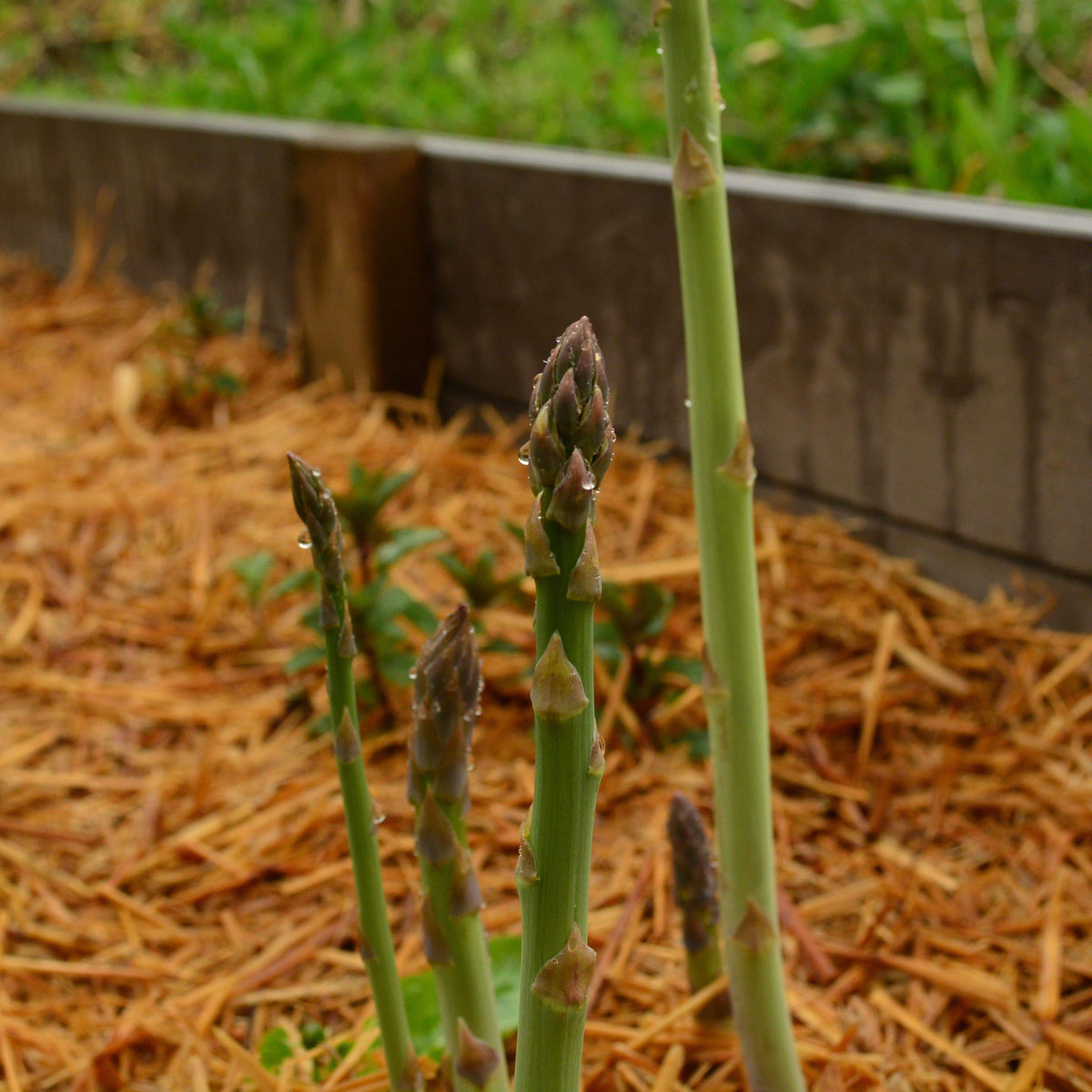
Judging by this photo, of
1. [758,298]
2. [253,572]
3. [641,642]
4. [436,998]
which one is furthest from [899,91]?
[436,998]

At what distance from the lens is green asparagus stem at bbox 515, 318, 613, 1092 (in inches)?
21.7

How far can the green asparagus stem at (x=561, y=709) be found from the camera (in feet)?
1.81

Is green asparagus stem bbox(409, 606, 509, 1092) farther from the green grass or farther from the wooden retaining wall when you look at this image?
the green grass

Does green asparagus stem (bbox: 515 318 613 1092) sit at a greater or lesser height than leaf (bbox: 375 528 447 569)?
greater

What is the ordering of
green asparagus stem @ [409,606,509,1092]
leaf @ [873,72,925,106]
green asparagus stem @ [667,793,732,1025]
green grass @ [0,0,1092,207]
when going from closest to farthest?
green asparagus stem @ [409,606,509,1092]
green asparagus stem @ [667,793,732,1025]
green grass @ [0,0,1092,207]
leaf @ [873,72,925,106]

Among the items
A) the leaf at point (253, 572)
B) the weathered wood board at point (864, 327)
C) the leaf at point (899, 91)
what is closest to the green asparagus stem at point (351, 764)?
the leaf at point (253, 572)

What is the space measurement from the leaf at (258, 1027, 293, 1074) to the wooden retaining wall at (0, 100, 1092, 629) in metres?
1.20

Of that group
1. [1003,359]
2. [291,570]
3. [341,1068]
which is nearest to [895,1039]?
[341,1068]

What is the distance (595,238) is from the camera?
229cm

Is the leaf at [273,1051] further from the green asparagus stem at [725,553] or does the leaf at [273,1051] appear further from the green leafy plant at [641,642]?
the green leafy plant at [641,642]

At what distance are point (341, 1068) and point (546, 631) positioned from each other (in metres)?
0.67

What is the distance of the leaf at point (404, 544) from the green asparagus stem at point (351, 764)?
0.85m

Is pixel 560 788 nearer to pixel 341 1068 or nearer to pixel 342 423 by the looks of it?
pixel 341 1068

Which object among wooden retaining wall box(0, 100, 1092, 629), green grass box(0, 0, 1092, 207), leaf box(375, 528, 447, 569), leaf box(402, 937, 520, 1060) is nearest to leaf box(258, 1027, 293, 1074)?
leaf box(402, 937, 520, 1060)
